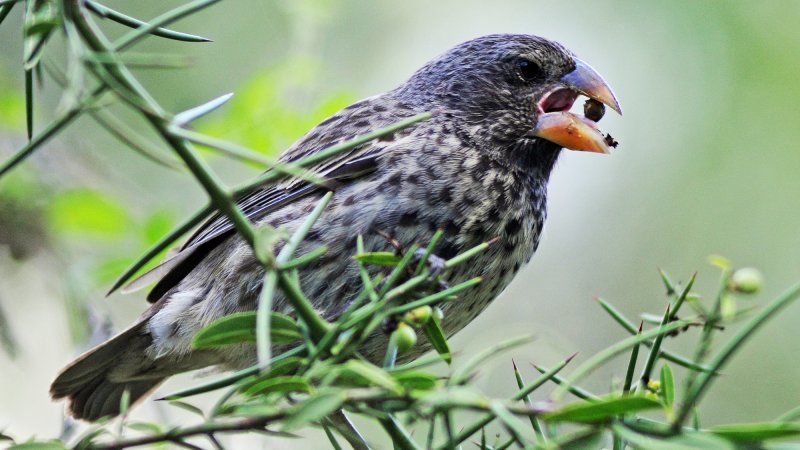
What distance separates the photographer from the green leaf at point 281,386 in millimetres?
1037

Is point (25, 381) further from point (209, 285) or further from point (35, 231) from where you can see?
point (209, 285)

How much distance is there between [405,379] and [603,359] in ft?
0.84

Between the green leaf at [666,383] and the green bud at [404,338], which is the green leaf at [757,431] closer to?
the green leaf at [666,383]

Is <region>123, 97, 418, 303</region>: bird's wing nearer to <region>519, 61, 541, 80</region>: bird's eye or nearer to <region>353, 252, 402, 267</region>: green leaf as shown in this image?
<region>519, 61, 541, 80</region>: bird's eye

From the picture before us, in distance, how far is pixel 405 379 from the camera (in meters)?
1.05

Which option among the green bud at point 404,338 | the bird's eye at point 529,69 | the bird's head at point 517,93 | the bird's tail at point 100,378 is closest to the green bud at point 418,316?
the green bud at point 404,338

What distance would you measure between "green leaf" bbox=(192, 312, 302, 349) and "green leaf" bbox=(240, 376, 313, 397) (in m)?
0.08

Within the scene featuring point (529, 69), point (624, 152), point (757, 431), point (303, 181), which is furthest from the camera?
point (624, 152)

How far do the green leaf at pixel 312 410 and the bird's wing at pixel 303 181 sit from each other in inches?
78.2

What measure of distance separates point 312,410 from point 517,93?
8.35ft

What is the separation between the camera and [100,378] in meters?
3.26

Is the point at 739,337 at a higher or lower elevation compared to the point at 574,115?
higher

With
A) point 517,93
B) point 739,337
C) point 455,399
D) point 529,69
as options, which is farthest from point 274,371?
point 529,69

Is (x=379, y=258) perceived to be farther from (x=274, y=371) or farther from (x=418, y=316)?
(x=274, y=371)
